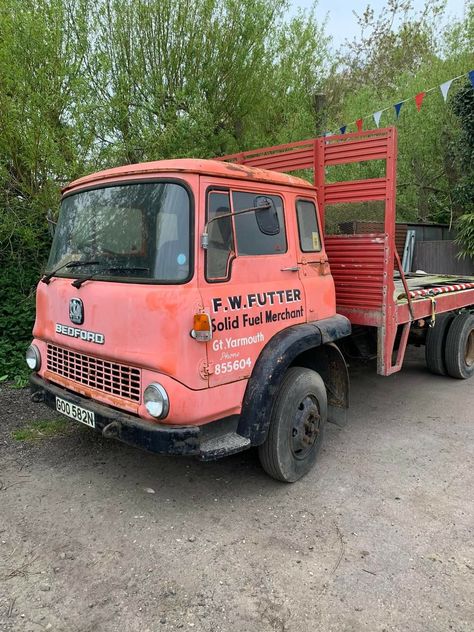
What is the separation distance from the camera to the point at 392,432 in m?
4.59

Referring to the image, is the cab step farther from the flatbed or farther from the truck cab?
the flatbed

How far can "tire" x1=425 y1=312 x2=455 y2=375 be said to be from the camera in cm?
607

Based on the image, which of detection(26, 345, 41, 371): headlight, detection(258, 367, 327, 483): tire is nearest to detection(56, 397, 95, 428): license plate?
detection(26, 345, 41, 371): headlight

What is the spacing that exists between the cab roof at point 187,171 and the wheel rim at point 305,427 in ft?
5.45

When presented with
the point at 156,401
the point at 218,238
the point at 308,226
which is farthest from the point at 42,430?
the point at 308,226

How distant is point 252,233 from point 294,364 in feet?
3.83

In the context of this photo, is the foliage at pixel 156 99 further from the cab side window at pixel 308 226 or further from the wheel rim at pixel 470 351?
the wheel rim at pixel 470 351

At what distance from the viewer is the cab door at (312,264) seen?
372 cm

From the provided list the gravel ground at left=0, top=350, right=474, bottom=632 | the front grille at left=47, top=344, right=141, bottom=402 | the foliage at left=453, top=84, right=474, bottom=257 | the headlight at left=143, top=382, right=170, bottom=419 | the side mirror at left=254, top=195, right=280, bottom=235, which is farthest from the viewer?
the foliage at left=453, top=84, right=474, bottom=257

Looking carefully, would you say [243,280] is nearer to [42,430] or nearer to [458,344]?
[42,430]

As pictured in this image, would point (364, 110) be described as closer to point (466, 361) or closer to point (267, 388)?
point (466, 361)

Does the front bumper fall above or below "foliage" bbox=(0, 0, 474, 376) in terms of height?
below

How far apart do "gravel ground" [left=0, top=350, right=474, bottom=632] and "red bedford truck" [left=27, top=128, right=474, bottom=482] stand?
439 millimetres

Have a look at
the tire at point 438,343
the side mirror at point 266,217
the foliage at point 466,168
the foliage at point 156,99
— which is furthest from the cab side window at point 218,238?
the foliage at point 466,168
